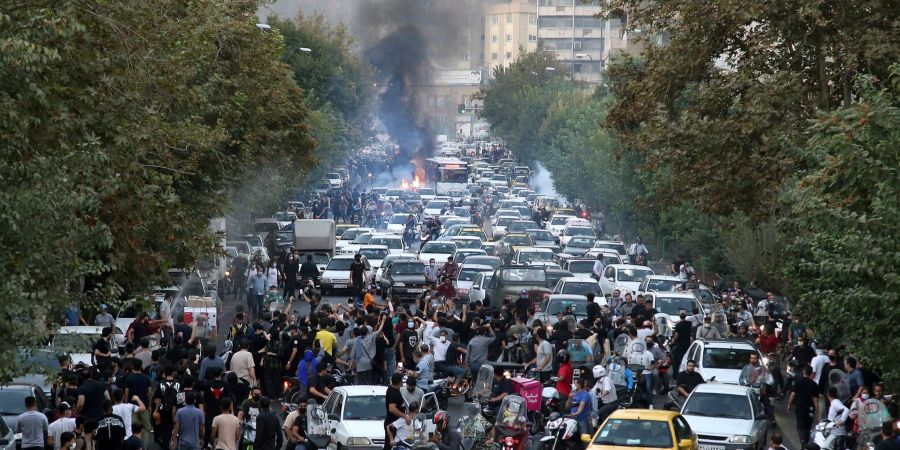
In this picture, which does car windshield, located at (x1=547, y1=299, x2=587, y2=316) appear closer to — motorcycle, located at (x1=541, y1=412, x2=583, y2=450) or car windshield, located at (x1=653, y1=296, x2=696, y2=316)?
car windshield, located at (x1=653, y1=296, x2=696, y2=316)

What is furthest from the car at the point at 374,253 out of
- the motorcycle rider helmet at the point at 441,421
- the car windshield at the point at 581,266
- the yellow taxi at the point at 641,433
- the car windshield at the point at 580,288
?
the motorcycle rider helmet at the point at 441,421

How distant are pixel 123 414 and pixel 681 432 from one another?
6.61 m

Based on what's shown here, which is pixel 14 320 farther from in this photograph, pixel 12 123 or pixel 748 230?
pixel 748 230

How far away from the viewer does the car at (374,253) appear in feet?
165

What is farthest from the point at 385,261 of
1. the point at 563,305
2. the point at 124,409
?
the point at 124,409

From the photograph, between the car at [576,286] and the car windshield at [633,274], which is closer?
the car at [576,286]

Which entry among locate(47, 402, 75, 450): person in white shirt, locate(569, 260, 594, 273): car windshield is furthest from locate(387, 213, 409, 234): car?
locate(47, 402, 75, 450): person in white shirt

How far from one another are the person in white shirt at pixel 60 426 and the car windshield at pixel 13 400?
1.84m

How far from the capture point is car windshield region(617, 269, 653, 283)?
4181 centimetres

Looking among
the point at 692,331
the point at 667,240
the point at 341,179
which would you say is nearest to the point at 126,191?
the point at 692,331

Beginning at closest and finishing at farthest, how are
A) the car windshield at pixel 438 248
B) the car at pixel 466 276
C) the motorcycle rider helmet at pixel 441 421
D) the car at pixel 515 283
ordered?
the motorcycle rider helmet at pixel 441 421, the car at pixel 515 283, the car at pixel 466 276, the car windshield at pixel 438 248

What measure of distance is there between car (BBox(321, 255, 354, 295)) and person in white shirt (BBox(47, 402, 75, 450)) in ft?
89.5

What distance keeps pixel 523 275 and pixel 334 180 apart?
190 feet

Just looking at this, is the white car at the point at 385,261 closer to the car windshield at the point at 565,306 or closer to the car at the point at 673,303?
the car windshield at the point at 565,306
